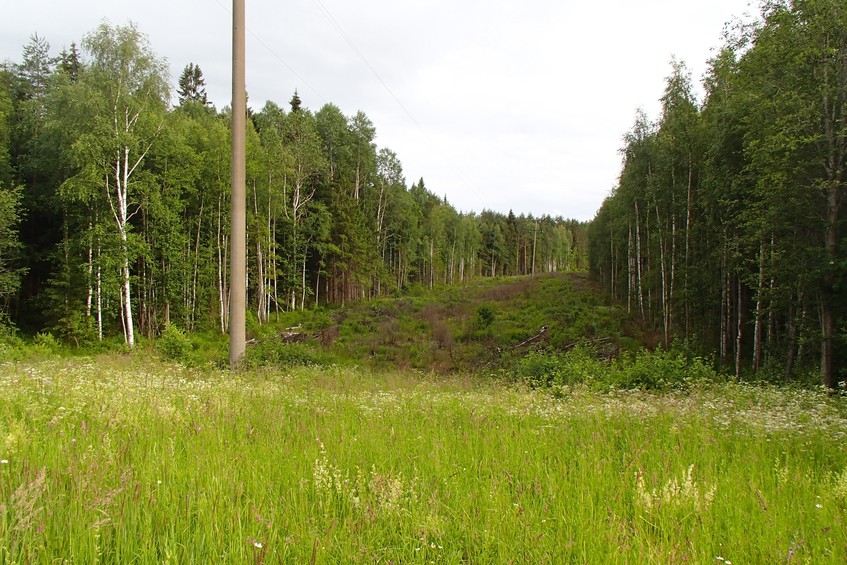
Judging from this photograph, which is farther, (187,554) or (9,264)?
(9,264)

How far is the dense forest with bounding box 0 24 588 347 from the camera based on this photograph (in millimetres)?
21688

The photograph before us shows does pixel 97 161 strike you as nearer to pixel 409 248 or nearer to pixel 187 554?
pixel 187 554

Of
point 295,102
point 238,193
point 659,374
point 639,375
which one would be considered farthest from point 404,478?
point 295,102

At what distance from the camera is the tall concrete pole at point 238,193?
398 inches

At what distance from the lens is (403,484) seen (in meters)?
2.96

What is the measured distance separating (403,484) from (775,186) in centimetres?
1599

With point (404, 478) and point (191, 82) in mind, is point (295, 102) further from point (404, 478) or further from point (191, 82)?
point (404, 478)

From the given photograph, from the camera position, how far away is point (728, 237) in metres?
19.0

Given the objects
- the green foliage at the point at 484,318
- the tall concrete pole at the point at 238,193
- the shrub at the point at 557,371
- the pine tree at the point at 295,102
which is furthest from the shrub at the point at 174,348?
the pine tree at the point at 295,102

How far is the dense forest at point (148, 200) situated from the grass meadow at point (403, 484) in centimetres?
2102

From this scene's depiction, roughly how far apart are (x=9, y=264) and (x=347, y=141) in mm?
31277

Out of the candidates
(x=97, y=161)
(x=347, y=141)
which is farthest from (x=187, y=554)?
(x=347, y=141)

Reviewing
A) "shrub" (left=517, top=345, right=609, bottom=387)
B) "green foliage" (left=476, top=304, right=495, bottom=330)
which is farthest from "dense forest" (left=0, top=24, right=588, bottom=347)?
"shrub" (left=517, top=345, right=609, bottom=387)

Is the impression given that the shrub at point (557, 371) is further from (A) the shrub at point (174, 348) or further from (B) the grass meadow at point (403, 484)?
(A) the shrub at point (174, 348)
